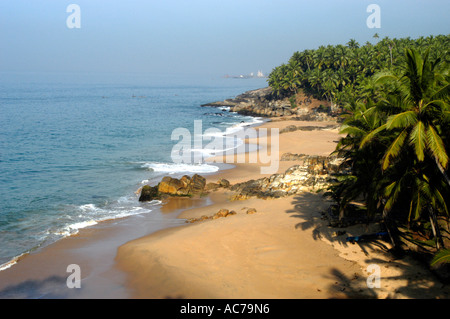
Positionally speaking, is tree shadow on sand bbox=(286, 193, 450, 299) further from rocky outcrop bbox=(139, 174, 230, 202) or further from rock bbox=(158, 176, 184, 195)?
rock bbox=(158, 176, 184, 195)

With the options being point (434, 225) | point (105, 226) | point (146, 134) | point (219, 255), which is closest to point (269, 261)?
point (219, 255)

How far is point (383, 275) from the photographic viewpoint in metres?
12.8

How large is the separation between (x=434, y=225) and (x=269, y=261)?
616cm

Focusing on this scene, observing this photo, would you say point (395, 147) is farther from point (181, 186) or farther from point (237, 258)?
point (181, 186)

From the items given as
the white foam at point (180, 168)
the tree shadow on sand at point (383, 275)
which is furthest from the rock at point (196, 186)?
the tree shadow on sand at point (383, 275)

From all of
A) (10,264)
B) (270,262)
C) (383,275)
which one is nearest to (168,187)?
(10,264)

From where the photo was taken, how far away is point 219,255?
624 inches

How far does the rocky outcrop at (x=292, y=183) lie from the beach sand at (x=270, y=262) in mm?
2463

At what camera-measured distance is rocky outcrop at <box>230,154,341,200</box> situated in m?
23.9

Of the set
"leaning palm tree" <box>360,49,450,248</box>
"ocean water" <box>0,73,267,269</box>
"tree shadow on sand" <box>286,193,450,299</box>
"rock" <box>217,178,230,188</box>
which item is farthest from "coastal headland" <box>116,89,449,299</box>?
"ocean water" <box>0,73,267,269</box>

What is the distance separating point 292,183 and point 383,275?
1227 centimetres

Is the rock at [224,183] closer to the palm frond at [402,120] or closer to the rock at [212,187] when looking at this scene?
the rock at [212,187]

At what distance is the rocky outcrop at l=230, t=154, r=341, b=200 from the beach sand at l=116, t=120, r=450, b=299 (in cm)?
246
